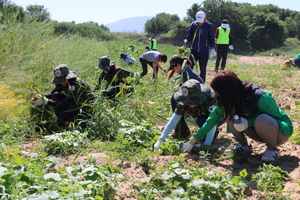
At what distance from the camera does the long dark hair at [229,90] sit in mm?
2730

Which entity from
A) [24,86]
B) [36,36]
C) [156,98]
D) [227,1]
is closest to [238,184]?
[156,98]

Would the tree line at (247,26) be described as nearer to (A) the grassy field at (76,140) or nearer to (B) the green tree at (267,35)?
(B) the green tree at (267,35)

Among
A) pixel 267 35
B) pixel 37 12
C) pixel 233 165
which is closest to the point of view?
pixel 233 165

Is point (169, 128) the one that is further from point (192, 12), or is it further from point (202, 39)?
point (192, 12)

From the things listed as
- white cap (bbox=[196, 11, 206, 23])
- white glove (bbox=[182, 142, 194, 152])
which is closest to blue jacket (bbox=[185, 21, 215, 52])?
white cap (bbox=[196, 11, 206, 23])

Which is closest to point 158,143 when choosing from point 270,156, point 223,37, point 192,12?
point 270,156

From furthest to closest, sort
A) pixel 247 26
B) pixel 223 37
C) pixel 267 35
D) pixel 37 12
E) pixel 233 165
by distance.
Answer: pixel 247 26
pixel 267 35
pixel 223 37
pixel 37 12
pixel 233 165

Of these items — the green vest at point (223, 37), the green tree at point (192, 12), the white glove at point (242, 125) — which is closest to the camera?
the white glove at point (242, 125)

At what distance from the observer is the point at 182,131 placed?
3727 mm

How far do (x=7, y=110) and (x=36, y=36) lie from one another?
2685 millimetres

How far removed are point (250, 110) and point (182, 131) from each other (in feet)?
3.22

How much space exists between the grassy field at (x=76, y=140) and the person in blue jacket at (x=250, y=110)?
0.39m

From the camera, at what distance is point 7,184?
73.6 inches

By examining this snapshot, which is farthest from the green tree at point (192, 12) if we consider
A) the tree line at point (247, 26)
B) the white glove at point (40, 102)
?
the white glove at point (40, 102)
